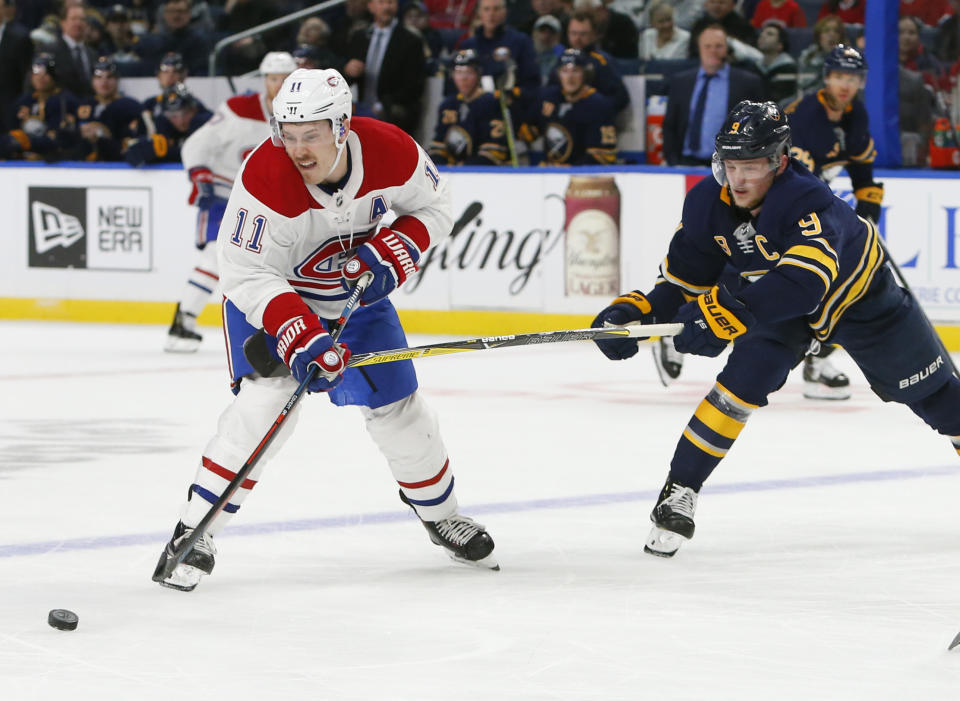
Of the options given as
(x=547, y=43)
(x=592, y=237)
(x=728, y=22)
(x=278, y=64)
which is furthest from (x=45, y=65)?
(x=728, y=22)

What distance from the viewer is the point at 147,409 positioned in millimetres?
6566

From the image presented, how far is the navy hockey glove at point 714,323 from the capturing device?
3.71m

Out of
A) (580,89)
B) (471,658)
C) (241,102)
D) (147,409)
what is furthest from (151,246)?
(471,658)

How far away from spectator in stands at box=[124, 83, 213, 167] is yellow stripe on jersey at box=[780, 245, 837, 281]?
21.8 feet

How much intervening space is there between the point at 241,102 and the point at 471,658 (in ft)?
18.6

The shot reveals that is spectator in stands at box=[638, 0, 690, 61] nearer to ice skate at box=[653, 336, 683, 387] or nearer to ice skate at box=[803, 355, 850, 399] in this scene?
ice skate at box=[803, 355, 850, 399]

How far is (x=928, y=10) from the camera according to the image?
9336 millimetres

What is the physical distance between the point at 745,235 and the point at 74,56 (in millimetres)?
7940

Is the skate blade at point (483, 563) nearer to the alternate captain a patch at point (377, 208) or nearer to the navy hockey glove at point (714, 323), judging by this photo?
the navy hockey glove at point (714, 323)

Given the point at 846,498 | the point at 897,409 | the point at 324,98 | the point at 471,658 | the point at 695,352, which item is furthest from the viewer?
the point at 897,409

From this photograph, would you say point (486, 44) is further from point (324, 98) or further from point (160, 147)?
point (324, 98)

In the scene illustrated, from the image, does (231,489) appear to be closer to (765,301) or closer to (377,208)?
(377,208)

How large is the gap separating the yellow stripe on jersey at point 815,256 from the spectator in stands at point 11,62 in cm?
834

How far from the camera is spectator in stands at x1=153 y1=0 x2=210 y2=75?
1127 centimetres
